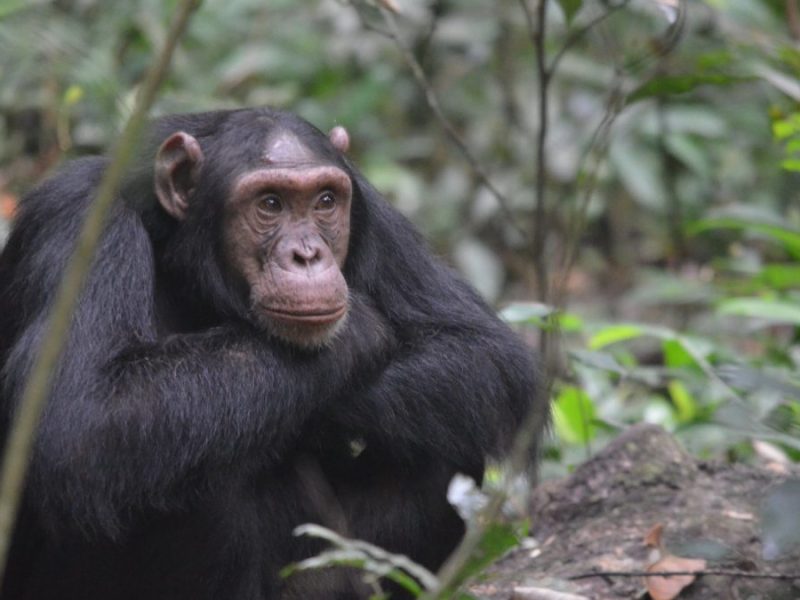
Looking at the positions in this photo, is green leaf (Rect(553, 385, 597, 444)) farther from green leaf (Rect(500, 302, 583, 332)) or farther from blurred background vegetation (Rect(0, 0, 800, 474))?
blurred background vegetation (Rect(0, 0, 800, 474))

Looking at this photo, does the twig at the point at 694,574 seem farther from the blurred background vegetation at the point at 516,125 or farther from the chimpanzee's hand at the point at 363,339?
the blurred background vegetation at the point at 516,125

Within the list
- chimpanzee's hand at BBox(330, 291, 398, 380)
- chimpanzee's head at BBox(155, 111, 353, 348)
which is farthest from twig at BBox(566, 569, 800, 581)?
chimpanzee's head at BBox(155, 111, 353, 348)

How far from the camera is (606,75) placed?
9.37 meters

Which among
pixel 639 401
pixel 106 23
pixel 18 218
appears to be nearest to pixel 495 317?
pixel 18 218

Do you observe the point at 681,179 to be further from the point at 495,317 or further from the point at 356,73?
the point at 495,317

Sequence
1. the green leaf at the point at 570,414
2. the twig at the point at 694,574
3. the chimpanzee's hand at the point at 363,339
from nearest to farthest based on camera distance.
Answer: the twig at the point at 694,574
the chimpanzee's hand at the point at 363,339
the green leaf at the point at 570,414

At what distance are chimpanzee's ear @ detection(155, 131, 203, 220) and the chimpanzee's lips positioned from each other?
51cm

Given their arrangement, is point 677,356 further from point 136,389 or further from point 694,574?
point 136,389

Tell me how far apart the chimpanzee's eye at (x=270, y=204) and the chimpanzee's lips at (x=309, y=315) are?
366mm

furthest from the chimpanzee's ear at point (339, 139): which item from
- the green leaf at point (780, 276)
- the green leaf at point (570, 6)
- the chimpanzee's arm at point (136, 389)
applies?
the green leaf at point (780, 276)

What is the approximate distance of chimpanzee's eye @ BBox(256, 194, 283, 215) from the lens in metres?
4.11

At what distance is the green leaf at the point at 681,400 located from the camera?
21.6ft

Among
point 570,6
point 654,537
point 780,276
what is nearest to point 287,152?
point 570,6

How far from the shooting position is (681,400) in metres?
6.72
